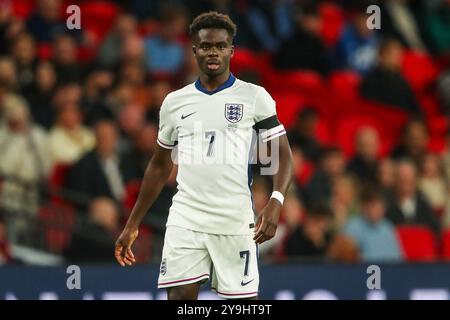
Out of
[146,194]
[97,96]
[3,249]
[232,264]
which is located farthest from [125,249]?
[97,96]

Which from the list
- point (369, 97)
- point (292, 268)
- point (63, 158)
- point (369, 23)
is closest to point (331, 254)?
point (292, 268)

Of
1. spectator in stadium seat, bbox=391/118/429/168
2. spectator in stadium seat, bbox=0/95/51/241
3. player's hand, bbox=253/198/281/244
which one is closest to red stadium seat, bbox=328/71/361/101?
spectator in stadium seat, bbox=391/118/429/168

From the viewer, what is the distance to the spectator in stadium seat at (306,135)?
12852mm

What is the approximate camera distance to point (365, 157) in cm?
1306

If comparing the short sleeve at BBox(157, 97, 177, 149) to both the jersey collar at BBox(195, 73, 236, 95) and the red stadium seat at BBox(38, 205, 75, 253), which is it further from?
the red stadium seat at BBox(38, 205, 75, 253)

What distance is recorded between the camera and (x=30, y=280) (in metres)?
9.65

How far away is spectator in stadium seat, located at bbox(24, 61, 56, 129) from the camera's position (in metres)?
12.3

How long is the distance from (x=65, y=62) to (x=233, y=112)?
6050 millimetres

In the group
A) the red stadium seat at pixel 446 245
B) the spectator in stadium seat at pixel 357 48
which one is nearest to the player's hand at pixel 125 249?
the red stadium seat at pixel 446 245

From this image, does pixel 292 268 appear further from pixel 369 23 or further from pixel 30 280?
pixel 369 23

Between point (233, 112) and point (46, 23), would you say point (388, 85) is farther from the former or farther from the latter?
point (233, 112)

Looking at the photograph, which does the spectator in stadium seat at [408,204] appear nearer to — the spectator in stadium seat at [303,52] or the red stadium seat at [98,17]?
the spectator in stadium seat at [303,52]

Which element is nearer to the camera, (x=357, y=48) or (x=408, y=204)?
(x=408, y=204)
